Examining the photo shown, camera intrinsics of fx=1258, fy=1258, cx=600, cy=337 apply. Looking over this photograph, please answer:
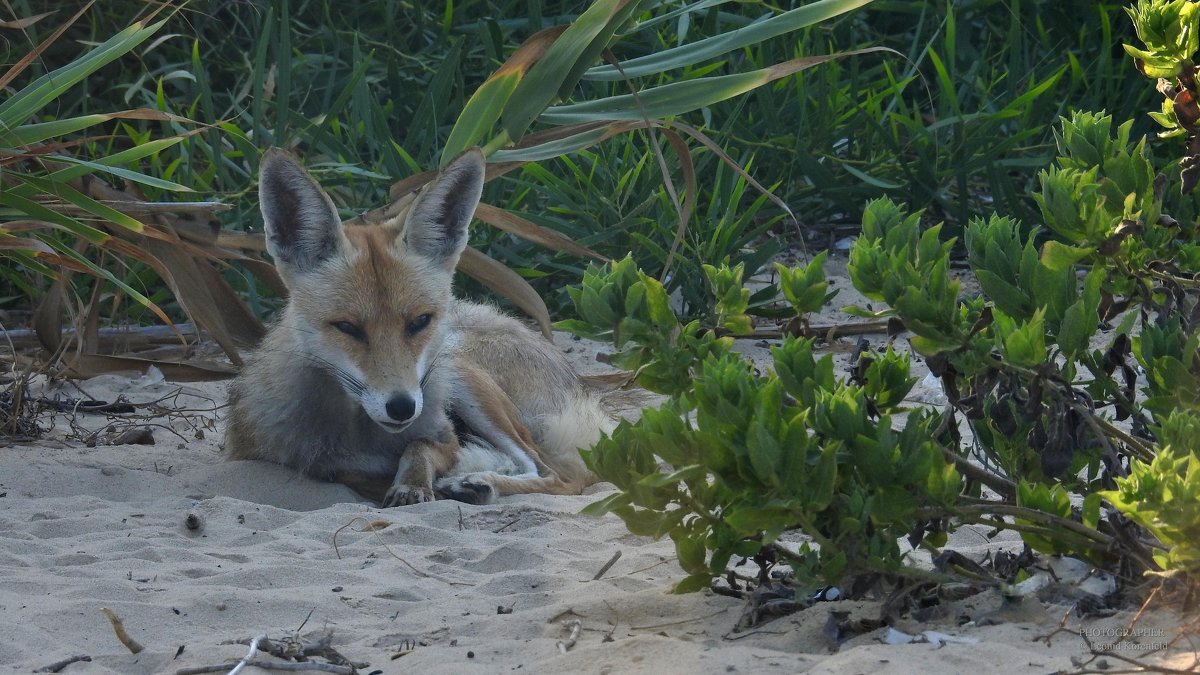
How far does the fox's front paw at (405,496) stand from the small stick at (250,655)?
1762 mm

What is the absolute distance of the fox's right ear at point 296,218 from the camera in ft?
14.6

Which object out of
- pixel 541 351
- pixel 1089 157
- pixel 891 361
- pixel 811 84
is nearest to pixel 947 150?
pixel 811 84

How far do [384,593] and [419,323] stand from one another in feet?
5.43

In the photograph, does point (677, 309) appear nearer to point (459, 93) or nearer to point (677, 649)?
point (459, 93)

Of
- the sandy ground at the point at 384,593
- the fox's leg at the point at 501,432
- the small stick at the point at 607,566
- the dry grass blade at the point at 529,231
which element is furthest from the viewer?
the dry grass blade at the point at 529,231

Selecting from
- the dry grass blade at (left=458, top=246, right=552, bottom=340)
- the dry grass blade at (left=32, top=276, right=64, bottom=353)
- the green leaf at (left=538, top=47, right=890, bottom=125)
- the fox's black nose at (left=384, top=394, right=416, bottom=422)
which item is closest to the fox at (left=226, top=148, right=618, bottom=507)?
the fox's black nose at (left=384, top=394, right=416, bottom=422)

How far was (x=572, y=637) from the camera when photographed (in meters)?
2.62

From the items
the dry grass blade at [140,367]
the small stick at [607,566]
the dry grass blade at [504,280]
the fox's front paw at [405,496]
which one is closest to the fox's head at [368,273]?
the fox's front paw at [405,496]

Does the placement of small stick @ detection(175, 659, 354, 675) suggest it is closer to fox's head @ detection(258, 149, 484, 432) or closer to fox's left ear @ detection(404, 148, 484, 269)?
fox's head @ detection(258, 149, 484, 432)

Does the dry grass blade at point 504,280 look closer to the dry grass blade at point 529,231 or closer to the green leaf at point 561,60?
the dry grass blade at point 529,231

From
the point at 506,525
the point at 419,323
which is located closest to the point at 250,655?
the point at 506,525

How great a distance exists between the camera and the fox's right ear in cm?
446

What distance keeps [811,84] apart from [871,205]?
4.48 metres

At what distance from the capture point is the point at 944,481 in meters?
2.36
